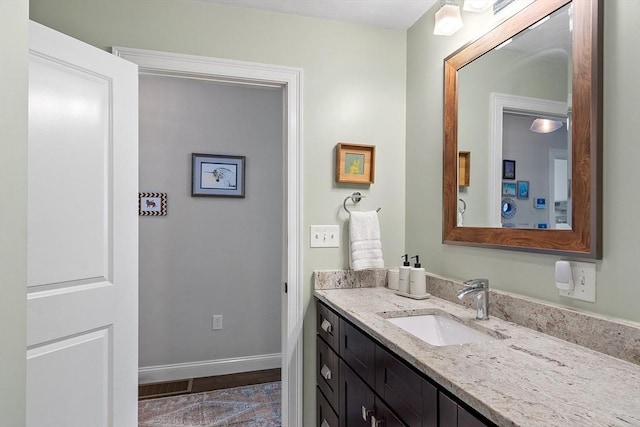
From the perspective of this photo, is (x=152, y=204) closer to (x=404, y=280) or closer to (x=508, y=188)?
(x=404, y=280)

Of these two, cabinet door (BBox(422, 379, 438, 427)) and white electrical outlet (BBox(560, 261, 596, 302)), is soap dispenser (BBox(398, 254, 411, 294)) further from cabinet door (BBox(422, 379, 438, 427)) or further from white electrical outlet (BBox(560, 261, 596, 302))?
cabinet door (BBox(422, 379, 438, 427))

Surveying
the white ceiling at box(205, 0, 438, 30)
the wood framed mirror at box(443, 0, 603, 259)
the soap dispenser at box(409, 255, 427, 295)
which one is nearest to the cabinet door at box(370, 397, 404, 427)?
the soap dispenser at box(409, 255, 427, 295)

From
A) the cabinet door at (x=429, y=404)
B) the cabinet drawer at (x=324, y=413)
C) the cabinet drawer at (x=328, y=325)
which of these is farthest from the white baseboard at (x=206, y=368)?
the cabinet door at (x=429, y=404)

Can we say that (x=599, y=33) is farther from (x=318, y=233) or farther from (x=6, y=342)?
(x=6, y=342)

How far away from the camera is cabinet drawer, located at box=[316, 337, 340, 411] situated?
1600 mm

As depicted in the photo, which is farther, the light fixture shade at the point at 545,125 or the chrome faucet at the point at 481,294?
the chrome faucet at the point at 481,294

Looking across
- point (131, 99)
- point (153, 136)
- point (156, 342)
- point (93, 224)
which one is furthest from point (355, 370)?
point (153, 136)

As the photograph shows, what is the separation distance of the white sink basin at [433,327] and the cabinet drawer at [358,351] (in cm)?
17

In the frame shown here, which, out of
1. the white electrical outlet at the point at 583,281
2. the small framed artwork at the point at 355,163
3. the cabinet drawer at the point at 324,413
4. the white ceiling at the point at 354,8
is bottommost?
the cabinet drawer at the point at 324,413

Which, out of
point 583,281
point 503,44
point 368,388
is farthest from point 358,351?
point 503,44

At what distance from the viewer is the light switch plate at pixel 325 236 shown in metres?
1.95

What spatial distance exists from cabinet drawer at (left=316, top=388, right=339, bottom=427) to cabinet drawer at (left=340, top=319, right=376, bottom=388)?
Result: 33 centimetres

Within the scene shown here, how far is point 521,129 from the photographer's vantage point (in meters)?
1.33

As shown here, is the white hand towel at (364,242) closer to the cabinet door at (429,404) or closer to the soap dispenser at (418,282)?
the soap dispenser at (418,282)
